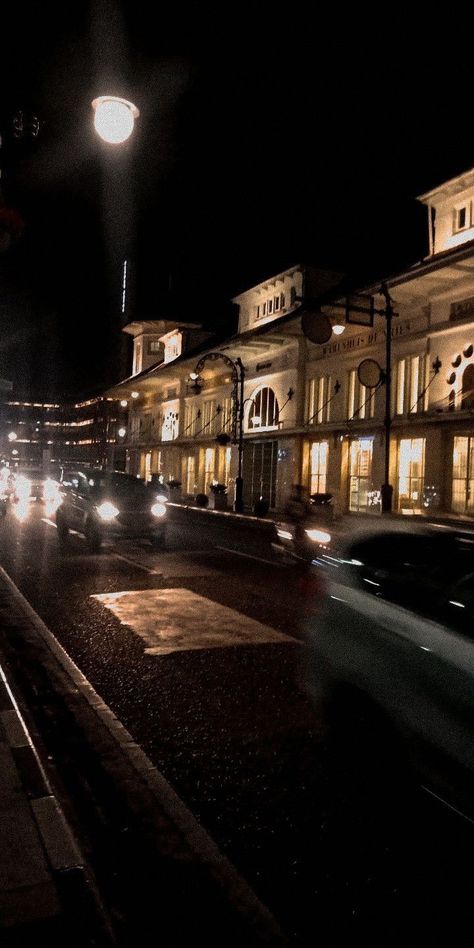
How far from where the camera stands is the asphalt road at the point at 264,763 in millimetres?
3037

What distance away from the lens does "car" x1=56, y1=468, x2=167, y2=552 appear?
15.5 meters

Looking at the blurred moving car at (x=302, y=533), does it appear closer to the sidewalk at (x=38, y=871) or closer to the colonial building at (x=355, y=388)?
the colonial building at (x=355, y=388)

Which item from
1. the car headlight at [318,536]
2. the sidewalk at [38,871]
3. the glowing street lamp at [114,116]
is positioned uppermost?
the glowing street lamp at [114,116]

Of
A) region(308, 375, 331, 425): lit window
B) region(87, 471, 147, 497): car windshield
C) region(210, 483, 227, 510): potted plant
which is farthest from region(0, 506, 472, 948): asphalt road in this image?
region(210, 483, 227, 510): potted plant

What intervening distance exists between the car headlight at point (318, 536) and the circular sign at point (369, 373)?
9366mm

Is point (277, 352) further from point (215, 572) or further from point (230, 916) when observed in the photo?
point (230, 916)

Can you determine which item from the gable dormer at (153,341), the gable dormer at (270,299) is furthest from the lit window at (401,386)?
the gable dormer at (153,341)

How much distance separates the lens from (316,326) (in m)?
22.6

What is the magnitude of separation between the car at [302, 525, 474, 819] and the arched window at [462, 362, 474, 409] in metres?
17.0

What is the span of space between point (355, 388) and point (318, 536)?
13.9 metres

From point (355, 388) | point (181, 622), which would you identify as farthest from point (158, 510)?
point (355, 388)

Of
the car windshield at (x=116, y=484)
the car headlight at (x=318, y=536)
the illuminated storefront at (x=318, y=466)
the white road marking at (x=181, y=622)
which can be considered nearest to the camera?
the white road marking at (x=181, y=622)

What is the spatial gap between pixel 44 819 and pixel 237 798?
1.08 m

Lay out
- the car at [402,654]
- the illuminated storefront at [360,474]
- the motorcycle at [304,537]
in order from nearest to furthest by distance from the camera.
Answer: the car at [402,654] < the motorcycle at [304,537] < the illuminated storefront at [360,474]
